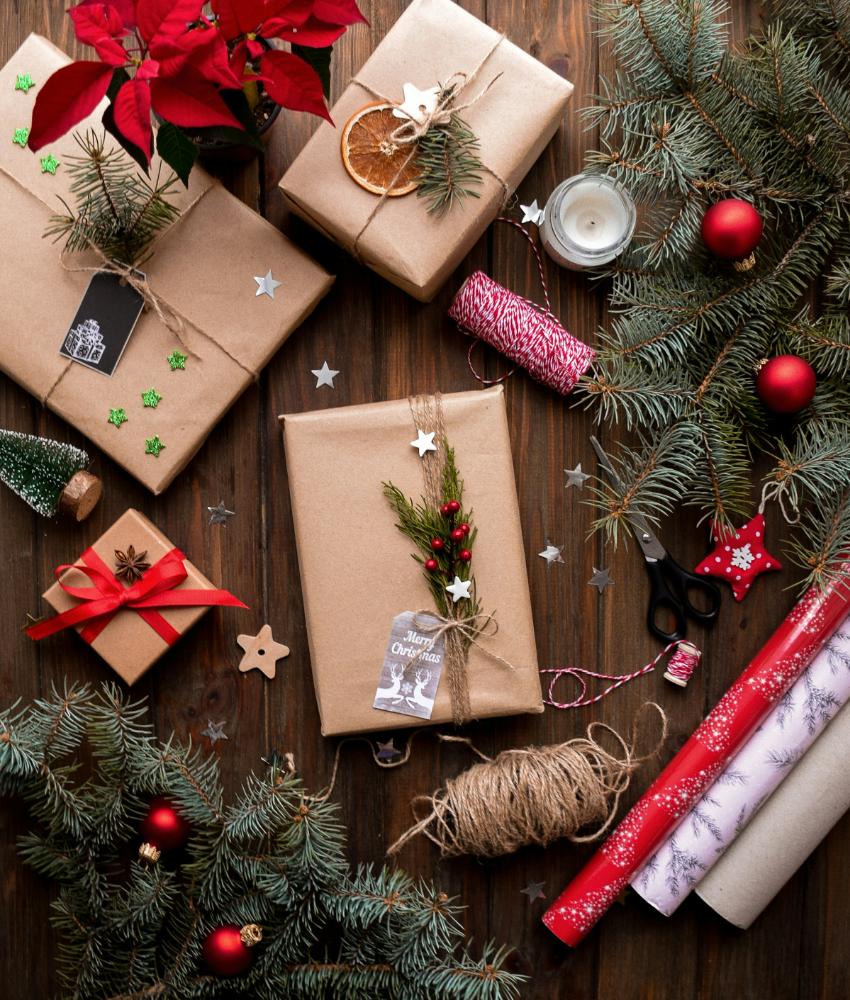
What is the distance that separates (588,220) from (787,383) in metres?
0.33

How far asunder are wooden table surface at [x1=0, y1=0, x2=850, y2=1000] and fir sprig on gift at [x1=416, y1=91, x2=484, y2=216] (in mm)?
145

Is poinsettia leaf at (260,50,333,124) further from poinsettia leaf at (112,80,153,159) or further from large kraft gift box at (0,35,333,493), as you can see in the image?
large kraft gift box at (0,35,333,493)

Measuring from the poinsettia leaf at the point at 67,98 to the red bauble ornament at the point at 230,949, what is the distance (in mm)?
858

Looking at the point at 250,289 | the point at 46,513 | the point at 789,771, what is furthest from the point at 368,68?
the point at 789,771

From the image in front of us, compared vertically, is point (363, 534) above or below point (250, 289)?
below

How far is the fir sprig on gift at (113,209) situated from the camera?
1.04 meters

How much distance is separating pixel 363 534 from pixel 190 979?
0.56 m

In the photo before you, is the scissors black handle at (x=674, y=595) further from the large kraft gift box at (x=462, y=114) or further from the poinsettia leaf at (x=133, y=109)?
the poinsettia leaf at (x=133, y=109)

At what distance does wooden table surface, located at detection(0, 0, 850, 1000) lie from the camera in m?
1.16

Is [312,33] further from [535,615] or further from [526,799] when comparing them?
[526,799]

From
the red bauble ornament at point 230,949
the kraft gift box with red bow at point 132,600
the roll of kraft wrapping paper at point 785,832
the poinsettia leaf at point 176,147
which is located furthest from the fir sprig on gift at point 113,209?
the roll of kraft wrapping paper at point 785,832

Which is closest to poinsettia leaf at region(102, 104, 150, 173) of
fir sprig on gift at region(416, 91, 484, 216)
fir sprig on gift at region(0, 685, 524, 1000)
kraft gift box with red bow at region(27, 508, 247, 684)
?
fir sprig on gift at region(416, 91, 484, 216)

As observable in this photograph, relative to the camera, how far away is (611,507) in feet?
3.43

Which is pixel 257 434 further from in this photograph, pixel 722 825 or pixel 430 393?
pixel 722 825
